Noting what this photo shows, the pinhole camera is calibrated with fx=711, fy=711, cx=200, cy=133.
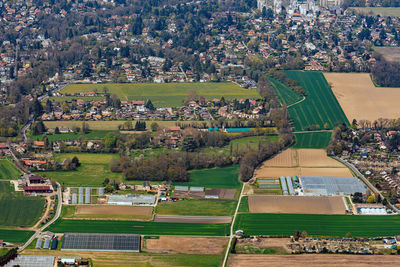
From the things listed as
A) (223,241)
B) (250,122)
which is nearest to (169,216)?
(223,241)

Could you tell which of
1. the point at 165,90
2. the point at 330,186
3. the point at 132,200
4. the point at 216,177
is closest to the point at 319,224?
the point at 330,186

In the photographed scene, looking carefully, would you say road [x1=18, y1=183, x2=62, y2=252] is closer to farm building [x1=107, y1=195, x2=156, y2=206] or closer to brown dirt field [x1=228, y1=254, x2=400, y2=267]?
farm building [x1=107, y1=195, x2=156, y2=206]

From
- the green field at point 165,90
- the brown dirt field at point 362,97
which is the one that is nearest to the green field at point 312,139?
the brown dirt field at point 362,97

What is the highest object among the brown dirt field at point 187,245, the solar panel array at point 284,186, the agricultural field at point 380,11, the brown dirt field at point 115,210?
the brown dirt field at point 187,245

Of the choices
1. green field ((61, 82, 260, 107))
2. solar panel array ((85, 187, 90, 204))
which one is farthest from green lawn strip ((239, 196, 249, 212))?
green field ((61, 82, 260, 107))

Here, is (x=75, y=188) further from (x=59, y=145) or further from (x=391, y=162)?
(x=391, y=162)

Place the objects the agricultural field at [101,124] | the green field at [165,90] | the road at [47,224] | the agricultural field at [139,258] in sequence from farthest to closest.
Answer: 1. the green field at [165,90]
2. the agricultural field at [101,124]
3. the road at [47,224]
4. the agricultural field at [139,258]

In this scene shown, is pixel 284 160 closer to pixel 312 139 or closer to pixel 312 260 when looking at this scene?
pixel 312 139

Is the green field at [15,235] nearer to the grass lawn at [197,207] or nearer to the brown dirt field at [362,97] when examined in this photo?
the grass lawn at [197,207]
